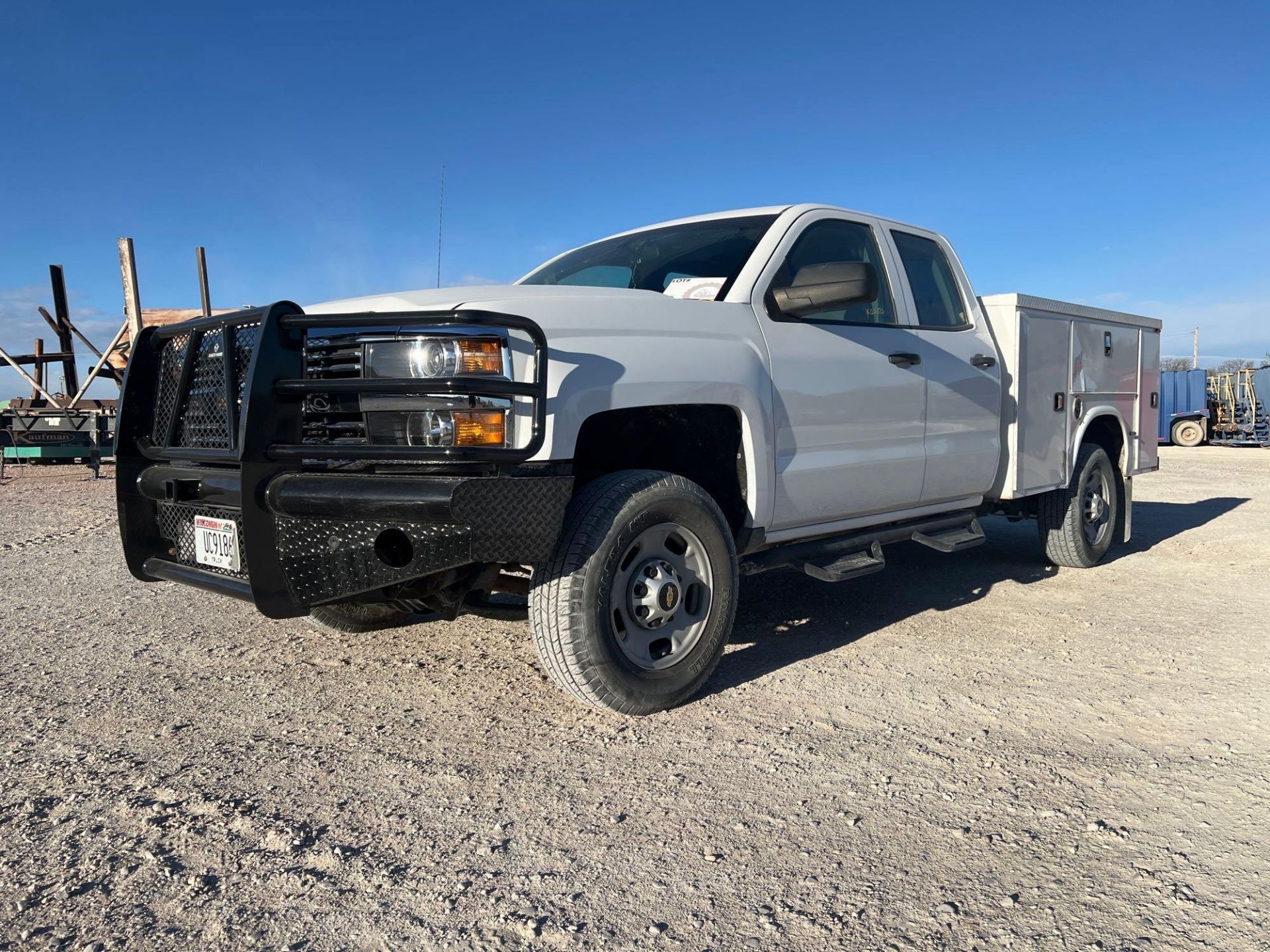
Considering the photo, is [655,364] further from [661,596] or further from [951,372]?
[951,372]

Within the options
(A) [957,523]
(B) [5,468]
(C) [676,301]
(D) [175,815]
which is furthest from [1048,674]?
(B) [5,468]

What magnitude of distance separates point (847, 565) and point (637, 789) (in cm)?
178

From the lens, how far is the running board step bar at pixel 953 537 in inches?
187

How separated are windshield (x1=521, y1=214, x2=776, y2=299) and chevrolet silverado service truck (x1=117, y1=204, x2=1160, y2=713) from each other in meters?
0.02

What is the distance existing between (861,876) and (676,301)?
2065mm

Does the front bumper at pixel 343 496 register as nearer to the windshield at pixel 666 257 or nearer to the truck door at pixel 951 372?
A: the windshield at pixel 666 257

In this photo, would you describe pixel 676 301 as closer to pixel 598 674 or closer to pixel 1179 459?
pixel 598 674

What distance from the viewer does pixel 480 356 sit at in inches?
113

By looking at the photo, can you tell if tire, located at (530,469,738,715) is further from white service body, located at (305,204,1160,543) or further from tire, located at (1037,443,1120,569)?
tire, located at (1037,443,1120,569)

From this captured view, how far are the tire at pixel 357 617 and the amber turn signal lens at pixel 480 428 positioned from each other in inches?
59.6

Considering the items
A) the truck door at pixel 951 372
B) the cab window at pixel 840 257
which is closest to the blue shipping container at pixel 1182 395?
the truck door at pixel 951 372

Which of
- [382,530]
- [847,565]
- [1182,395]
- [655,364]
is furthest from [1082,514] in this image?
[1182,395]

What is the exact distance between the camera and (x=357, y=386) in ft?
8.97

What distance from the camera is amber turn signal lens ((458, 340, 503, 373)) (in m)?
2.86
